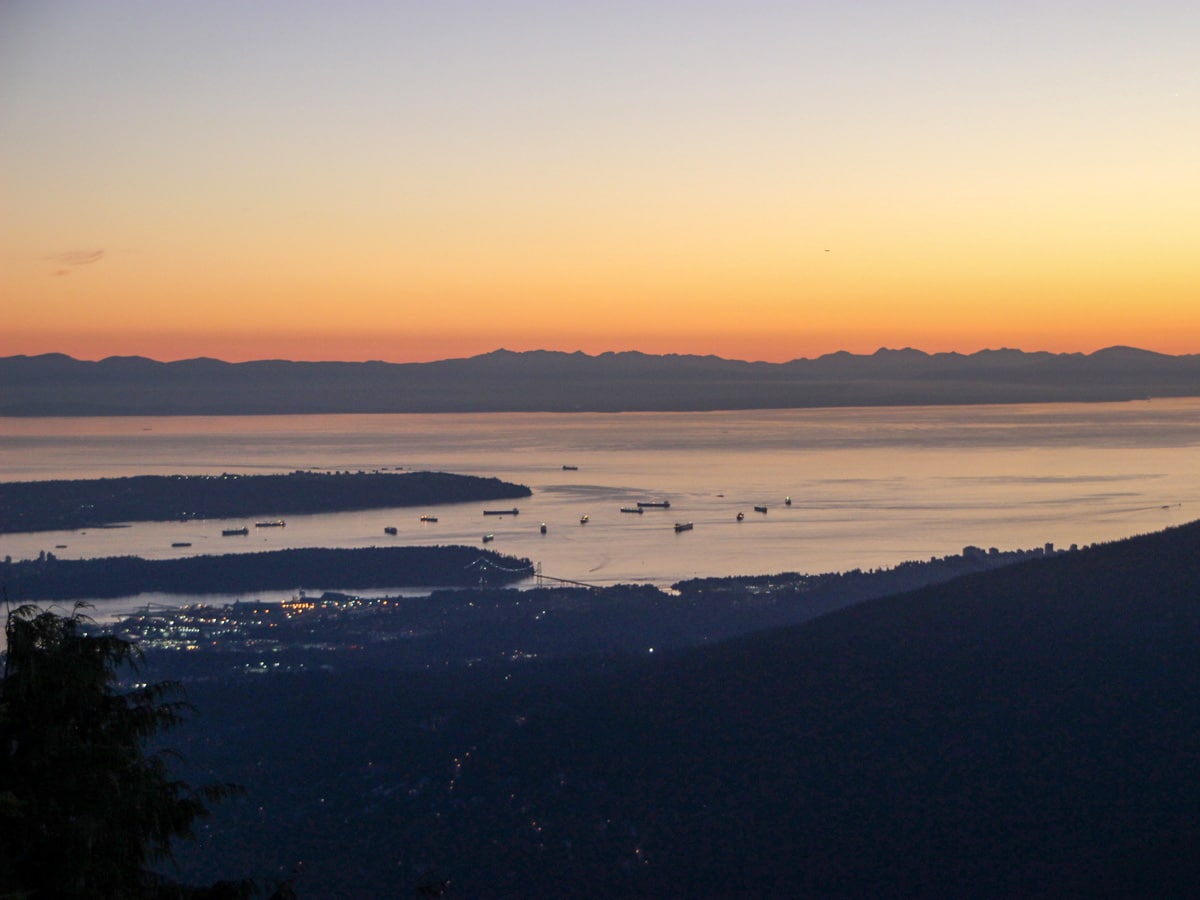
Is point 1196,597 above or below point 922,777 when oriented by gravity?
above

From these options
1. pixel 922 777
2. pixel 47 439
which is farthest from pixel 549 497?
pixel 47 439

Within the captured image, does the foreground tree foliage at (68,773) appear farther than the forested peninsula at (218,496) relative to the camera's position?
No

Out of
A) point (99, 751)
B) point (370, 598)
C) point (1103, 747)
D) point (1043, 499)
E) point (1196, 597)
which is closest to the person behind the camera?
point (99, 751)

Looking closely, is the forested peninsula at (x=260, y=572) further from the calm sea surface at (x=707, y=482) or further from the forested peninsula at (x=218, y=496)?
the forested peninsula at (x=218, y=496)

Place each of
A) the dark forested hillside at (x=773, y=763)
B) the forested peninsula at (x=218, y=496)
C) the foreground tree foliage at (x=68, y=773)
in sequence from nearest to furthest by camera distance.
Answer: the foreground tree foliage at (x=68, y=773) < the dark forested hillside at (x=773, y=763) < the forested peninsula at (x=218, y=496)

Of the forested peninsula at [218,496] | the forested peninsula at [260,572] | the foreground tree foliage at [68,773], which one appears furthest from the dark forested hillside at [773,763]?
the forested peninsula at [218,496]

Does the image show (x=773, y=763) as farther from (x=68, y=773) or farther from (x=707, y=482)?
(x=707, y=482)

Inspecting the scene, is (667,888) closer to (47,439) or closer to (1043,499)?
(1043,499)
